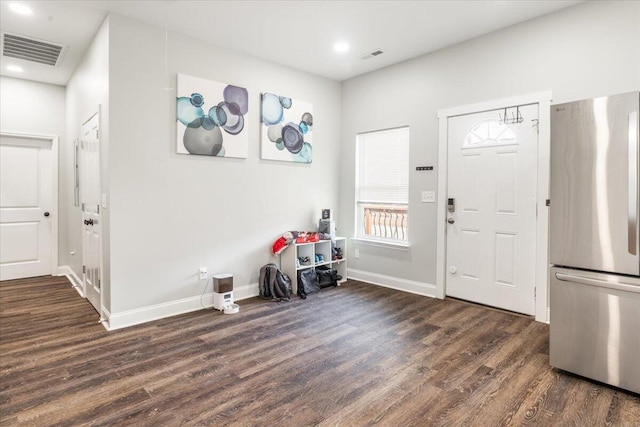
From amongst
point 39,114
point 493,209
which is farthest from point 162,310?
point 39,114

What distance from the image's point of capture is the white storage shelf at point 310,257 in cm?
438

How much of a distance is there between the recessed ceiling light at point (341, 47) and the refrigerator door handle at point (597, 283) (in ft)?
10.1

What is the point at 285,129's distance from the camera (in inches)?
179

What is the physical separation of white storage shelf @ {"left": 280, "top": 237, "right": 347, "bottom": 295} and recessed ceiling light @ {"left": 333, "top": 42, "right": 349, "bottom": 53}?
7.62 ft

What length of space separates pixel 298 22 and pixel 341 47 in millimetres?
736

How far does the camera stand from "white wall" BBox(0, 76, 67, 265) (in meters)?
4.96

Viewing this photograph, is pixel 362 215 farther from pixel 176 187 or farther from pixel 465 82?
pixel 176 187

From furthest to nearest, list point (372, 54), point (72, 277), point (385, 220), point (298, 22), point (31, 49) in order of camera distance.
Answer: point (72, 277) → point (385, 220) → point (372, 54) → point (31, 49) → point (298, 22)

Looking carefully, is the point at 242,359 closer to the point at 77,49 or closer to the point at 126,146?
the point at 126,146

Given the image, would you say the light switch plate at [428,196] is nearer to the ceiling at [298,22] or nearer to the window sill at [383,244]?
the window sill at [383,244]

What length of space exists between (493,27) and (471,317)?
2922mm

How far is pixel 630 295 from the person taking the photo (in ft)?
7.17

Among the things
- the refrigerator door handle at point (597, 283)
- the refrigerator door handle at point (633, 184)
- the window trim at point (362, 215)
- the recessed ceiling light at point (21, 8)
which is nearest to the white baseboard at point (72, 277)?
the recessed ceiling light at point (21, 8)

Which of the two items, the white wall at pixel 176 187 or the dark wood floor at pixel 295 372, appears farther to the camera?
the white wall at pixel 176 187
